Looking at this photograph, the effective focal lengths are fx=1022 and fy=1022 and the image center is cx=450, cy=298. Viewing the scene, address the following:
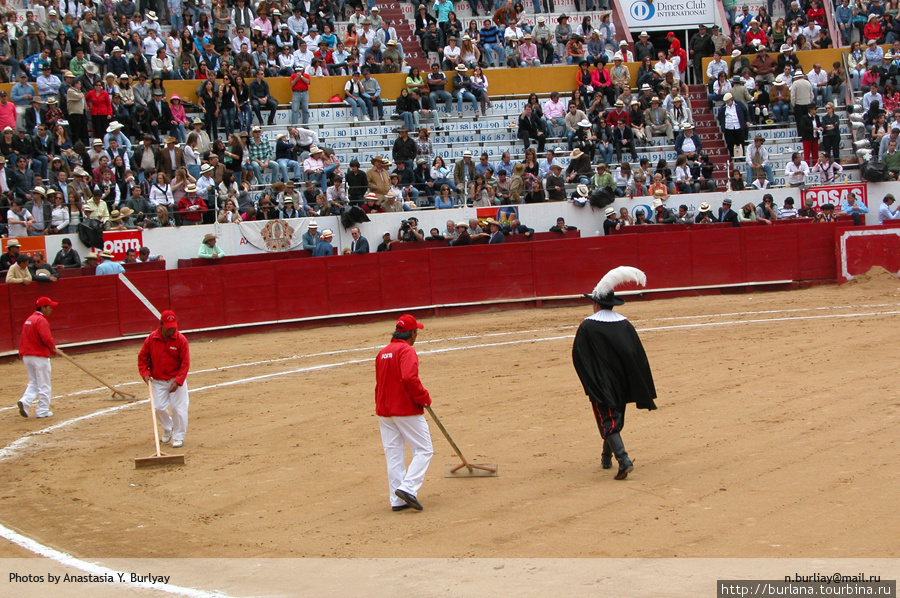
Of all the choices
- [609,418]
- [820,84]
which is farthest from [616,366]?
[820,84]

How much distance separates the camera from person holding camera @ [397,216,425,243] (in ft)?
73.9

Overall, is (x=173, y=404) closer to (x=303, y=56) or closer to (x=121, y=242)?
(x=121, y=242)

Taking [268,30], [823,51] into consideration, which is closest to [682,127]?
[823,51]

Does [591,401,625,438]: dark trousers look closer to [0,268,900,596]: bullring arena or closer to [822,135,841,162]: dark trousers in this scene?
[0,268,900,596]: bullring arena

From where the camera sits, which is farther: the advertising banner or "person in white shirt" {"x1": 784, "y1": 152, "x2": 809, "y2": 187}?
"person in white shirt" {"x1": 784, "y1": 152, "x2": 809, "y2": 187}

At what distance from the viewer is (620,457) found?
29.6 ft

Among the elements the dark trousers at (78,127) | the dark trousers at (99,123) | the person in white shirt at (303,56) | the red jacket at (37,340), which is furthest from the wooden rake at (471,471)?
the person in white shirt at (303,56)

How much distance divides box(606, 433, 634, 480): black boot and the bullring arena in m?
0.19

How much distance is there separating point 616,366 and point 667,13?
81.1 ft

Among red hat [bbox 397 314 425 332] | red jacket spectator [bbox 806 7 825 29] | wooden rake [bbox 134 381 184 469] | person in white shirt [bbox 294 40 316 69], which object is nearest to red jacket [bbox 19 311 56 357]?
wooden rake [bbox 134 381 184 469]

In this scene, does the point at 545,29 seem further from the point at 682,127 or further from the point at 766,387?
the point at 766,387

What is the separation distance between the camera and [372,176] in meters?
23.2

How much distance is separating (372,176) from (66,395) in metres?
9.86

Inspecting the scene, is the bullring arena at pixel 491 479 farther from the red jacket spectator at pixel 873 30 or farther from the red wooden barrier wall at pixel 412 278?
the red jacket spectator at pixel 873 30
